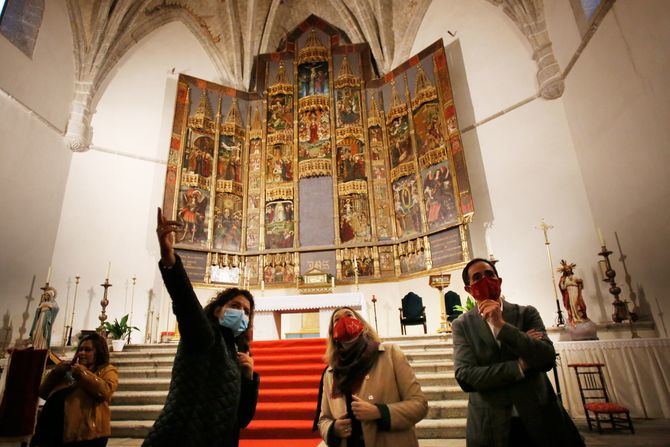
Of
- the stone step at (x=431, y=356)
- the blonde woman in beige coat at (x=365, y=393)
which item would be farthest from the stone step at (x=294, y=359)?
the blonde woman in beige coat at (x=365, y=393)

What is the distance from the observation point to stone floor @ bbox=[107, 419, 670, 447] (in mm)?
3311

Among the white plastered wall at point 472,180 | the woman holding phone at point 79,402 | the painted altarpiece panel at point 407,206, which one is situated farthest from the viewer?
the painted altarpiece panel at point 407,206

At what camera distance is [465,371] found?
1736mm

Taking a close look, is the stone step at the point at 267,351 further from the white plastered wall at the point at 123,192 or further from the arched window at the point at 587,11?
the arched window at the point at 587,11

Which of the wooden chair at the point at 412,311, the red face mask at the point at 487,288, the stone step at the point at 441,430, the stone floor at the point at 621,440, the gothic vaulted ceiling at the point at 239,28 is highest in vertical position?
the gothic vaulted ceiling at the point at 239,28

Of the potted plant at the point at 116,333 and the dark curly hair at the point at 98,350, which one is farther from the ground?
the potted plant at the point at 116,333

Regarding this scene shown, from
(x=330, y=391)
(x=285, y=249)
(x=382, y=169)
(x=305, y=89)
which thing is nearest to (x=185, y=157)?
(x=285, y=249)

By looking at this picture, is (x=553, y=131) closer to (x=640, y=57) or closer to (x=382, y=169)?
(x=640, y=57)

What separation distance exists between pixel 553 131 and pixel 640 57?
7.74 ft

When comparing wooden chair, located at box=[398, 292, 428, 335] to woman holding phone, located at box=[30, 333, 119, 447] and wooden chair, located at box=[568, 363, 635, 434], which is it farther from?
woman holding phone, located at box=[30, 333, 119, 447]

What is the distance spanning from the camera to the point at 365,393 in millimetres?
1822

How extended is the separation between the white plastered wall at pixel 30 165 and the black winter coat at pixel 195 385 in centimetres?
779

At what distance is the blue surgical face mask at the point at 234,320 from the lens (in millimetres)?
1767

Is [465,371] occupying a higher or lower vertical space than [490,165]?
lower
